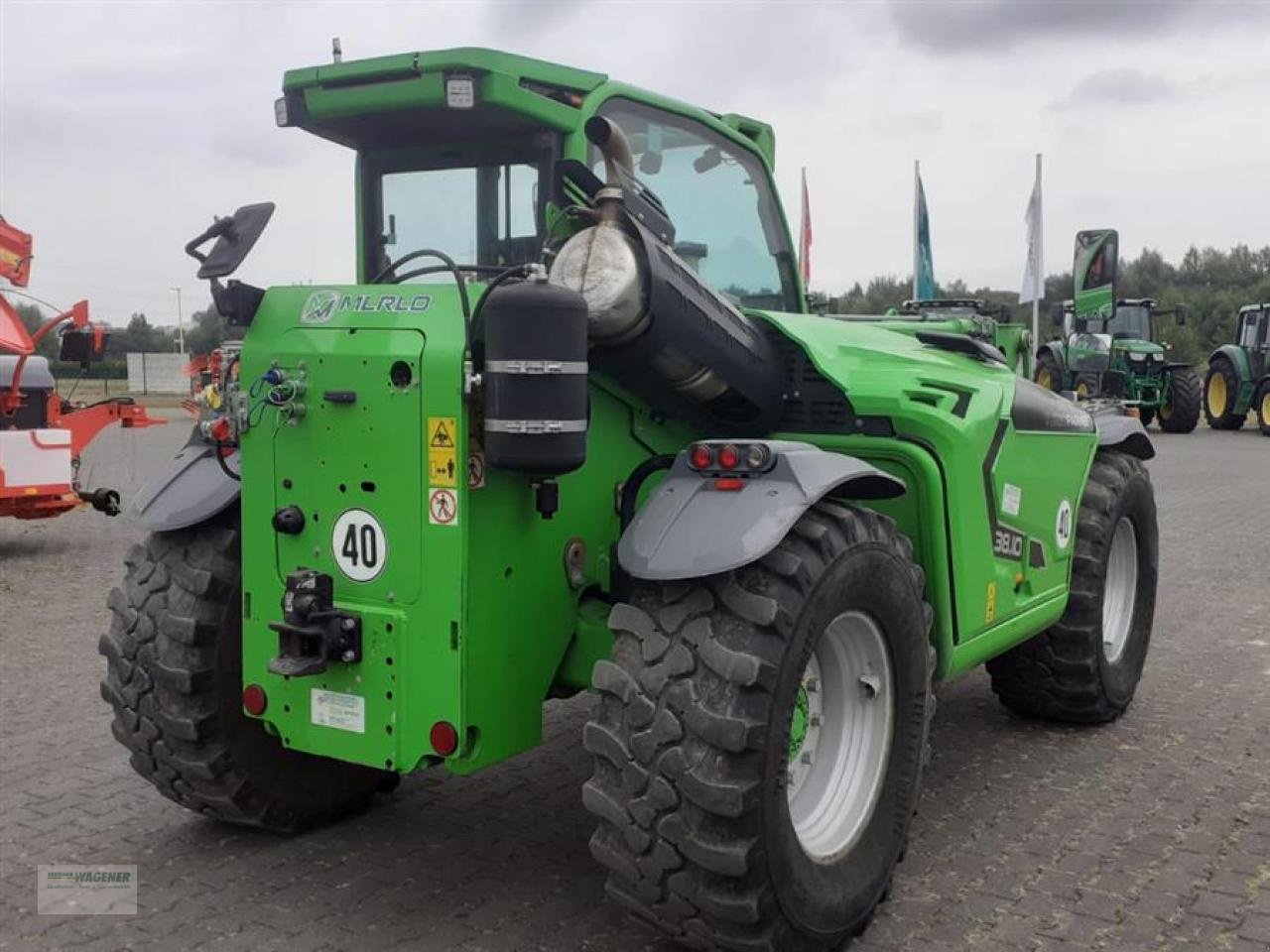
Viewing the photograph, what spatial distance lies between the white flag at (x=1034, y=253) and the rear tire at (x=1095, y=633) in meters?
20.4

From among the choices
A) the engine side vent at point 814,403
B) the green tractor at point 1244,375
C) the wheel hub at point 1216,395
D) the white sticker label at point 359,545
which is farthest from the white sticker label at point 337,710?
the wheel hub at point 1216,395

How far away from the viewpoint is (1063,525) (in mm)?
5043

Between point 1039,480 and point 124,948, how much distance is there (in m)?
3.52

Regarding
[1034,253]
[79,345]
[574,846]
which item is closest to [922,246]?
[1034,253]

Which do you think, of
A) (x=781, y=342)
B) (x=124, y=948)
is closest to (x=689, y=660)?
(x=781, y=342)

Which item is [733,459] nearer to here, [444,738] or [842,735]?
[842,735]

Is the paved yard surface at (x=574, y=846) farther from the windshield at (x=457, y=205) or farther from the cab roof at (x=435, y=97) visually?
the cab roof at (x=435, y=97)

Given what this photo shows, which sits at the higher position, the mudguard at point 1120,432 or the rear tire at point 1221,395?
the mudguard at point 1120,432

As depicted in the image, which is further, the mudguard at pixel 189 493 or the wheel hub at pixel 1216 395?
the wheel hub at pixel 1216 395

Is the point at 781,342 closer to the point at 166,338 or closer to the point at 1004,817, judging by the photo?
the point at 1004,817

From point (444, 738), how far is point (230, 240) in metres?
1.48

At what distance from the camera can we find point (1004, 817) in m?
4.34

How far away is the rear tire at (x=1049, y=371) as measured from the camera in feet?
85.1

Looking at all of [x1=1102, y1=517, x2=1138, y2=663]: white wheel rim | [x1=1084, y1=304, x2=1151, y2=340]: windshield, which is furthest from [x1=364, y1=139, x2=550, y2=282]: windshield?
[x1=1084, y1=304, x2=1151, y2=340]: windshield
